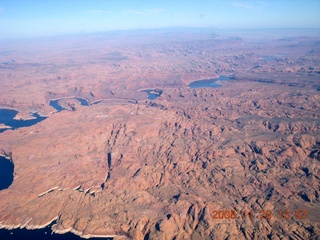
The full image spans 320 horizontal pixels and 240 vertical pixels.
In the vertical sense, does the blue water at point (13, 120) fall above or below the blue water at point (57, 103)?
above

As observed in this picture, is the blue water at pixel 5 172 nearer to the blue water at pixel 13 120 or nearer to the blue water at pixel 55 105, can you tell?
the blue water at pixel 13 120

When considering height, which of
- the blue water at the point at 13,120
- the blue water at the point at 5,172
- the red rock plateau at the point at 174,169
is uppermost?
the red rock plateau at the point at 174,169

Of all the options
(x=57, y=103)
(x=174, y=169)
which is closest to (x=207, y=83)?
(x=57, y=103)

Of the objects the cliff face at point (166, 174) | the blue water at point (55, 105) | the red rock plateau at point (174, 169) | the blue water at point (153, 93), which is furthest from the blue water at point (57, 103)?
the blue water at point (153, 93)
